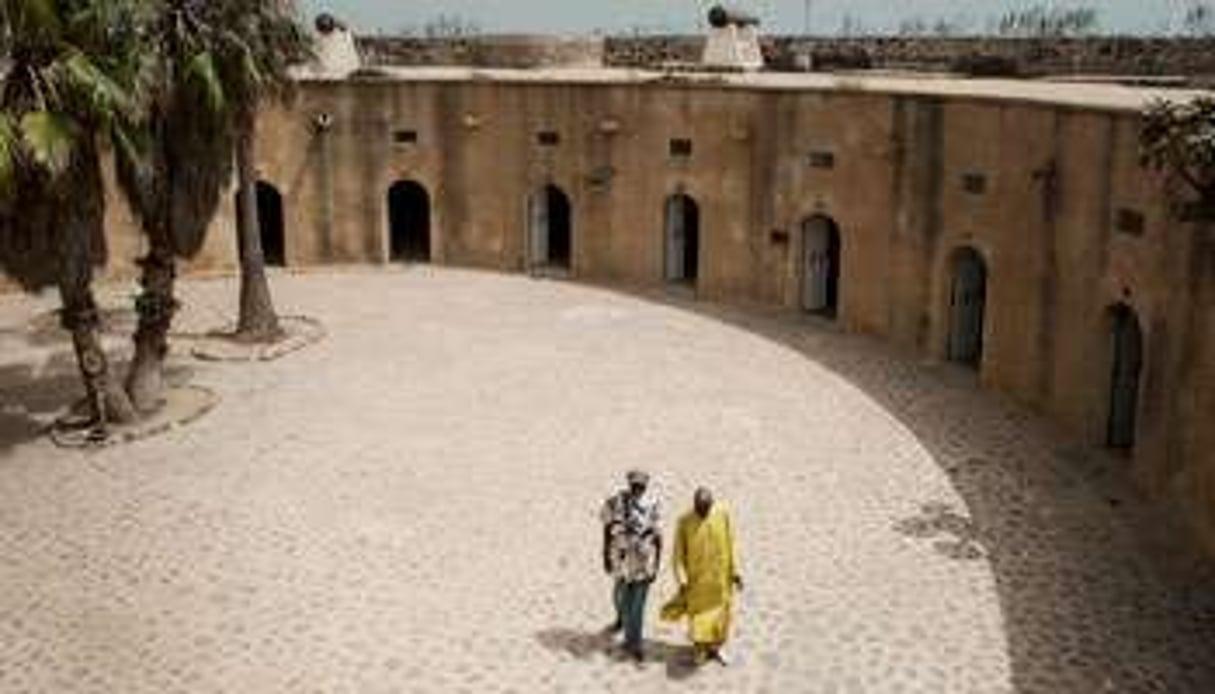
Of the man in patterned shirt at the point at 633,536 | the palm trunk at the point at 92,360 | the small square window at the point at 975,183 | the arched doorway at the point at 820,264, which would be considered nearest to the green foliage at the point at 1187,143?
the small square window at the point at 975,183

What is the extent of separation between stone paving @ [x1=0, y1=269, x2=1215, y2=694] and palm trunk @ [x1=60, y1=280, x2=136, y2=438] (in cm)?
70

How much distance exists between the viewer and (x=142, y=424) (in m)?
18.9

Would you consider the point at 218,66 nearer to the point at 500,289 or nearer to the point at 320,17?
the point at 500,289

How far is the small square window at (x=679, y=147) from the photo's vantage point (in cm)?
2667

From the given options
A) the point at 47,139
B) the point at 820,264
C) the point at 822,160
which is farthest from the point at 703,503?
the point at 820,264

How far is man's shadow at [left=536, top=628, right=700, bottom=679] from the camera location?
39.9ft

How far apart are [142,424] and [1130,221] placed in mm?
13702

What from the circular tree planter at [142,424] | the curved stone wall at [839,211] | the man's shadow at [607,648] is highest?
the curved stone wall at [839,211]

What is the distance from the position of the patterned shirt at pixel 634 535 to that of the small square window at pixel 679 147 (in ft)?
52.3

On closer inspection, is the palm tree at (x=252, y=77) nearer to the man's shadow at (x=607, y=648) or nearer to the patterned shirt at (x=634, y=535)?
the man's shadow at (x=607, y=648)

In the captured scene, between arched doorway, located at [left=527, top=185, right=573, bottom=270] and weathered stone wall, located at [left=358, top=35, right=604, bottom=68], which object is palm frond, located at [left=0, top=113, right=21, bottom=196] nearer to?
arched doorway, located at [left=527, top=185, right=573, bottom=270]

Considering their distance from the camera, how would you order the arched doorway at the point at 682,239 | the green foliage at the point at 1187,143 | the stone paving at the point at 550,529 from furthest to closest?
the arched doorway at the point at 682,239, the green foliage at the point at 1187,143, the stone paving at the point at 550,529

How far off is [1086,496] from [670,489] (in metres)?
5.12

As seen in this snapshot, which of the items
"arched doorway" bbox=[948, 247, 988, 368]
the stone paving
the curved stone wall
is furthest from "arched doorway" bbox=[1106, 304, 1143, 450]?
"arched doorway" bbox=[948, 247, 988, 368]
